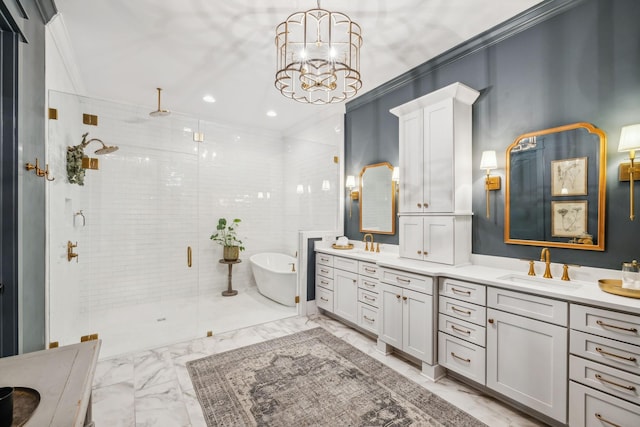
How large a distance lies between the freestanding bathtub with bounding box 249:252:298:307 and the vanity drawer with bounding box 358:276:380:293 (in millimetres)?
1121

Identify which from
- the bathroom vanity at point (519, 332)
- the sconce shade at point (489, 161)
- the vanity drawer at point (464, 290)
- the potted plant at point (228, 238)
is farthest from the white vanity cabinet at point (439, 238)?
the potted plant at point (228, 238)

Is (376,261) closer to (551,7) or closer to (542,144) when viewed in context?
(542,144)

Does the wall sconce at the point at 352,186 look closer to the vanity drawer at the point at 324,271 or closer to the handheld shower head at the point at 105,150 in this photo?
the vanity drawer at the point at 324,271

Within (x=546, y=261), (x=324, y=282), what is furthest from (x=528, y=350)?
(x=324, y=282)

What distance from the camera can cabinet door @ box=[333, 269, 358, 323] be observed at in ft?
11.0

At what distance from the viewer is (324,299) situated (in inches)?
153

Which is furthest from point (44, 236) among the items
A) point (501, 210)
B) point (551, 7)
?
point (551, 7)

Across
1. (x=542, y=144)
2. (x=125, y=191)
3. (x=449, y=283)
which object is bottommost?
(x=449, y=283)

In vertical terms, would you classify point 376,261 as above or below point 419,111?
below

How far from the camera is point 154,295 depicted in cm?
347

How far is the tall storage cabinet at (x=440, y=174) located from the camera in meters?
2.61

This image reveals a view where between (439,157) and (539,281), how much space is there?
126cm

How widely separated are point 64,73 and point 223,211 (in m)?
2.15

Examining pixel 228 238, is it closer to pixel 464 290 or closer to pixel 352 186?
pixel 352 186
